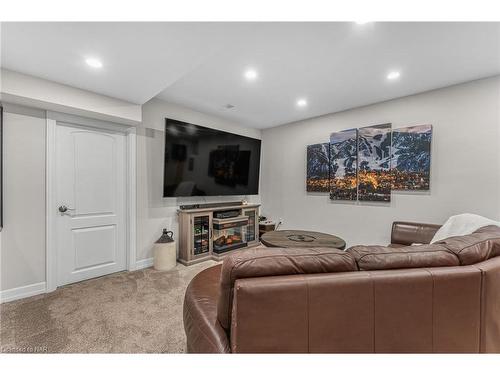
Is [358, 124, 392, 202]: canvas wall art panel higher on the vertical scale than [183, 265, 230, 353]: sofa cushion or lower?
higher

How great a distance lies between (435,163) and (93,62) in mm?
3918

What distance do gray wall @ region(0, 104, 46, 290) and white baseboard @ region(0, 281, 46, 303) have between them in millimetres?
39

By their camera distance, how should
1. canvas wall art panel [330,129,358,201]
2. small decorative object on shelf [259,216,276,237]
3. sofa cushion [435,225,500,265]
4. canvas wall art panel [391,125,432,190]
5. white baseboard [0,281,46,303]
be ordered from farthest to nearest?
small decorative object on shelf [259,216,276,237] → canvas wall art panel [330,129,358,201] → canvas wall art panel [391,125,432,190] → white baseboard [0,281,46,303] → sofa cushion [435,225,500,265]

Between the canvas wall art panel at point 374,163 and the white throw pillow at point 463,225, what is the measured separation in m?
0.88

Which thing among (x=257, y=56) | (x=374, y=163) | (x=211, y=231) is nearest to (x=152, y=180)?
(x=211, y=231)

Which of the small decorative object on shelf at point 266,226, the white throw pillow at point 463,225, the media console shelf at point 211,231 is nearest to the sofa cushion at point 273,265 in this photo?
the white throw pillow at point 463,225

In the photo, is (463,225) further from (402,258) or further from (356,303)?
(356,303)

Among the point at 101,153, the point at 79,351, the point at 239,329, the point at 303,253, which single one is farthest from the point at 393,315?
the point at 101,153

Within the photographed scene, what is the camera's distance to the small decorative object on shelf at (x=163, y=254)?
3053mm

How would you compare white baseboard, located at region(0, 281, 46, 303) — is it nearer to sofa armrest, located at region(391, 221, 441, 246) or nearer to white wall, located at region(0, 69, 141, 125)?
white wall, located at region(0, 69, 141, 125)

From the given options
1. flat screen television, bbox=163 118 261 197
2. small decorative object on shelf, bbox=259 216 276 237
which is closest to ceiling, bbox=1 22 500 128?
flat screen television, bbox=163 118 261 197

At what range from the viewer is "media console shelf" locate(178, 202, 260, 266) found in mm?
3328

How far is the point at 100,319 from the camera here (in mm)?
1938

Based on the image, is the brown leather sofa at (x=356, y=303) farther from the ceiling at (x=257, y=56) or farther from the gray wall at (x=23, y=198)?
the gray wall at (x=23, y=198)
